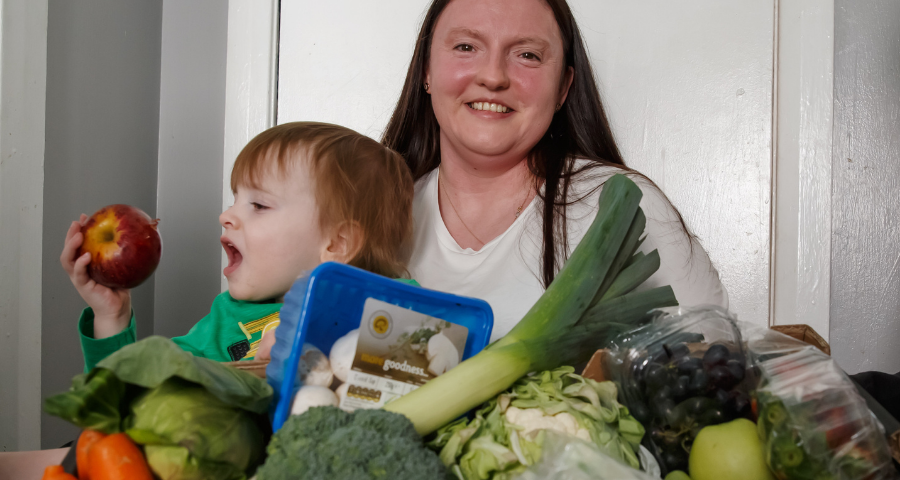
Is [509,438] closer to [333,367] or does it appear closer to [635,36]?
[333,367]

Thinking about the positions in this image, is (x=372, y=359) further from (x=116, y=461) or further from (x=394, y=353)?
(x=116, y=461)

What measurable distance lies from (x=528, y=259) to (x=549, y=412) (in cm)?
63

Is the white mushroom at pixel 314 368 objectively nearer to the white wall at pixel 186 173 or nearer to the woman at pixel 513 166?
the woman at pixel 513 166

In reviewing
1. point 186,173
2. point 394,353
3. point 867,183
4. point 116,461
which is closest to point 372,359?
point 394,353

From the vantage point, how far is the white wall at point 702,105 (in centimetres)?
176

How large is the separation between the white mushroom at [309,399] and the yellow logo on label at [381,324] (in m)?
0.08

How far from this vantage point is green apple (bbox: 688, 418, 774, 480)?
0.59 m

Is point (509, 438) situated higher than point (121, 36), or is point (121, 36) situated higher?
point (121, 36)

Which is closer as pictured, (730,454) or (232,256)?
(730,454)

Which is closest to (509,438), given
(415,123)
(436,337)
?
(436,337)

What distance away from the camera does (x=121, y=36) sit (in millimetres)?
1563

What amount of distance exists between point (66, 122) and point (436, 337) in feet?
3.77

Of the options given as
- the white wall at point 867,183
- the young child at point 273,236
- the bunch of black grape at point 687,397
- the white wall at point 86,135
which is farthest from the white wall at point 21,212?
the white wall at point 867,183

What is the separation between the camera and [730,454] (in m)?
0.59
